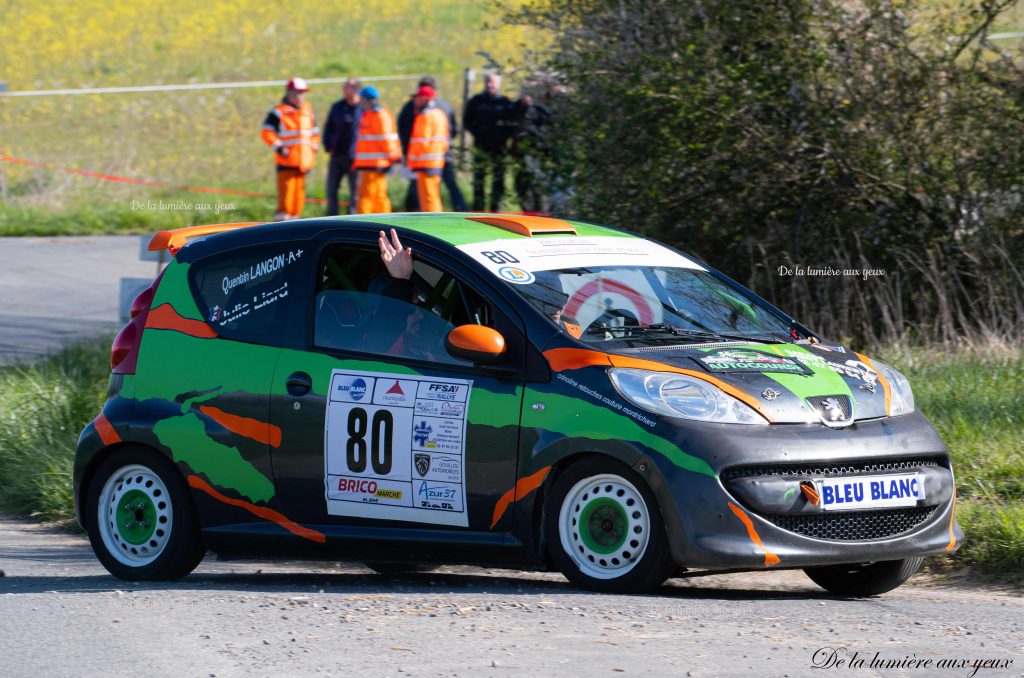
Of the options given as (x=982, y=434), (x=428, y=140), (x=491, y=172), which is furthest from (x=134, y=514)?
(x=428, y=140)

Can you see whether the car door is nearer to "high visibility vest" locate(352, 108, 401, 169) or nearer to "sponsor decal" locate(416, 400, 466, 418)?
"sponsor decal" locate(416, 400, 466, 418)

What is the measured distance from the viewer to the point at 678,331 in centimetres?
675

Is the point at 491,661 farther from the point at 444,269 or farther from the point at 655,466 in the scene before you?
the point at 444,269

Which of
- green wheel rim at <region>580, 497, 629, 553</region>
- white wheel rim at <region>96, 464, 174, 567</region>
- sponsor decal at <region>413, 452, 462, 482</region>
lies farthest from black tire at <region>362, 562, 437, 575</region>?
green wheel rim at <region>580, 497, 629, 553</region>

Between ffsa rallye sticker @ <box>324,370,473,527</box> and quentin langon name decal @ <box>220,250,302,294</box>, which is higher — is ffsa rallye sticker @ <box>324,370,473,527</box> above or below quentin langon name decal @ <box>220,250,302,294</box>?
below

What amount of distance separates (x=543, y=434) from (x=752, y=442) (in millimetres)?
822

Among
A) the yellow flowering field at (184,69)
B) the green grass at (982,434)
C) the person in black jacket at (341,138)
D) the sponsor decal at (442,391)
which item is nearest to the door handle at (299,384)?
the sponsor decal at (442,391)

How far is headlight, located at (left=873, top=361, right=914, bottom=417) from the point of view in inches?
259

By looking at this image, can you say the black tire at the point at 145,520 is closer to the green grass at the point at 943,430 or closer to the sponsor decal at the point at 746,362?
the green grass at the point at 943,430

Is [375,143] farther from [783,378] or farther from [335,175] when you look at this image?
[783,378]

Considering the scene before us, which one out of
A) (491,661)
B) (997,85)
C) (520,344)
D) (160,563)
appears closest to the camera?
(491,661)

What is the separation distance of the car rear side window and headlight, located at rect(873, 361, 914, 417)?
2.58m

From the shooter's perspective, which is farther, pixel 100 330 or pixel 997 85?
pixel 100 330

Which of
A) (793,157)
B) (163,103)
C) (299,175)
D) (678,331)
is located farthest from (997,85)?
(163,103)
